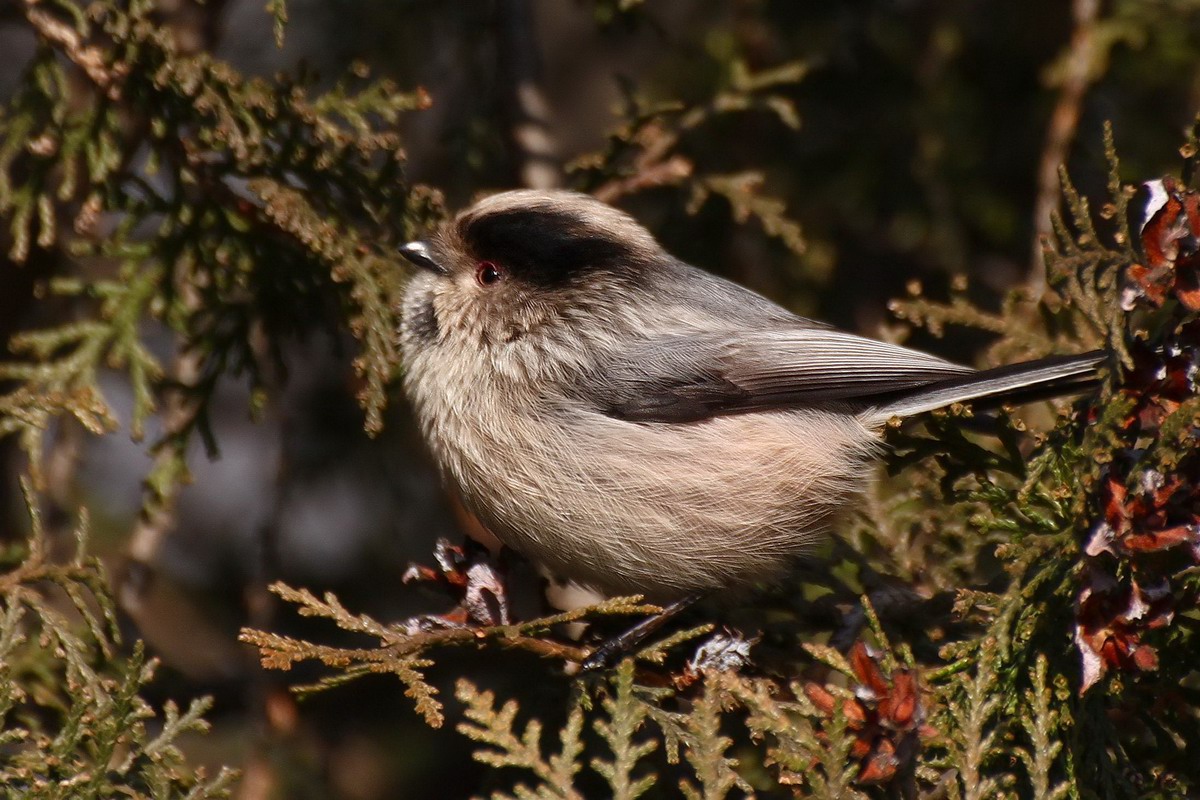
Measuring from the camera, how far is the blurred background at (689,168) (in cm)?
333

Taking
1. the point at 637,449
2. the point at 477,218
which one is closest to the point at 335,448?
the point at 477,218

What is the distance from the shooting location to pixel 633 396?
268cm

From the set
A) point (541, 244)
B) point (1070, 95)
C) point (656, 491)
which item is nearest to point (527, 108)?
point (541, 244)

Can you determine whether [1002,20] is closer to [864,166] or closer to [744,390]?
[864,166]

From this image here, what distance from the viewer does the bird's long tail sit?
93.2 inches

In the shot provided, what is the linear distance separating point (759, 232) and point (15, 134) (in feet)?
7.45

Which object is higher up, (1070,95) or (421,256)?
(1070,95)

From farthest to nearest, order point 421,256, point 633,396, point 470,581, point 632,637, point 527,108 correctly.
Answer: point 527,108 → point 421,256 → point 633,396 → point 632,637 → point 470,581

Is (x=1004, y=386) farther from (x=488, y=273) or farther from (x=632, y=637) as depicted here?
(x=488, y=273)

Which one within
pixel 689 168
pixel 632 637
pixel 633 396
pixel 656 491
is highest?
pixel 689 168

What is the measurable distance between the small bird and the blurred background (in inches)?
15.6

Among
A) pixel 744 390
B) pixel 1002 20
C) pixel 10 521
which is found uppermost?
pixel 1002 20

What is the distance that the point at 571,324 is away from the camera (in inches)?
112

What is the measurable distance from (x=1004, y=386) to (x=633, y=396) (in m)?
0.85
